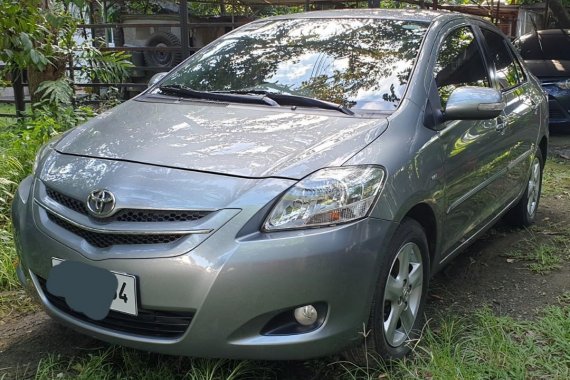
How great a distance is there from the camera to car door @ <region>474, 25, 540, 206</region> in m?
3.81

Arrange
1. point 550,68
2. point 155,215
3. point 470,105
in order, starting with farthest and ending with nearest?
point 550,68, point 470,105, point 155,215

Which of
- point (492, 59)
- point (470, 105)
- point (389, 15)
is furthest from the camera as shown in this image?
point (492, 59)

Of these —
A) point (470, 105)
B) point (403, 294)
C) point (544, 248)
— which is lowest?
point (544, 248)

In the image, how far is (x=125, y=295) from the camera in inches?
87.7

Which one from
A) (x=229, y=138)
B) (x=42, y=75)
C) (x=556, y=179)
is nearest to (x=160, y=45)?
(x=42, y=75)

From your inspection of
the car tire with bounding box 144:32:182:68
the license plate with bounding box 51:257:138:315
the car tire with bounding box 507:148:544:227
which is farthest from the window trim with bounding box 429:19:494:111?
the car tire with bounding box 144:32:182:68

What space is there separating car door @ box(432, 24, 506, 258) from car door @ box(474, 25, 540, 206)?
5.1 inches

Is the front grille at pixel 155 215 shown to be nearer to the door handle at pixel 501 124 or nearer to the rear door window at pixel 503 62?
the door handle at pixel 501 124

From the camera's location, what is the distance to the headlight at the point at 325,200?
224 cm

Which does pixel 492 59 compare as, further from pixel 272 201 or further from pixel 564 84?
pixel 564 84

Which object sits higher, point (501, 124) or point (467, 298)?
point (501, 124)

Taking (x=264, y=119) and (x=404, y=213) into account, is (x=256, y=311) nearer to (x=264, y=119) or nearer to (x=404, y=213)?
(x=404, y=213)

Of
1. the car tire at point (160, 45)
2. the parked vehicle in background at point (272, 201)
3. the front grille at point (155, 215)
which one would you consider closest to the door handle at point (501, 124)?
the parked vehicle in background at point (272, 201)

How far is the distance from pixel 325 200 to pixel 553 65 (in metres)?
8.00
